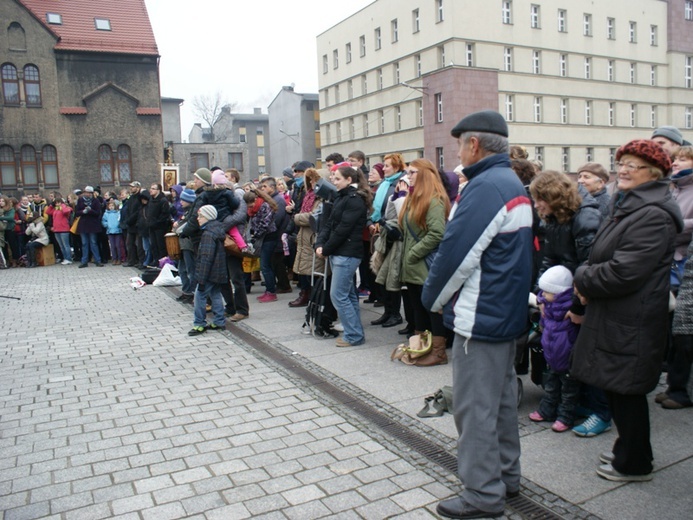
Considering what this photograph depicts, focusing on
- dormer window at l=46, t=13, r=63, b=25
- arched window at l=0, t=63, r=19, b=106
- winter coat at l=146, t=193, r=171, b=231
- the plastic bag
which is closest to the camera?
the plastic bag

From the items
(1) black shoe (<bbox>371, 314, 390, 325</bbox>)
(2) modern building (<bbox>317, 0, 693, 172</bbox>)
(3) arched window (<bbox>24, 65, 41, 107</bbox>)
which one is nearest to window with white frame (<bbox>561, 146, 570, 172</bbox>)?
(2) modern building (<bbox>317, 0, 693, 172</bbox>)

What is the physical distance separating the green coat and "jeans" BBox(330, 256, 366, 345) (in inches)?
27.0

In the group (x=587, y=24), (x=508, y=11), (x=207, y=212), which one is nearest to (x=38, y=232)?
(x=207, y=212)

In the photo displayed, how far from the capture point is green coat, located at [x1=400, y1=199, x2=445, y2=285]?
6.27 m

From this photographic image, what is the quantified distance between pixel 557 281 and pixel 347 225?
3.01 meters

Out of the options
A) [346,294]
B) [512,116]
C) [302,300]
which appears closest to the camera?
[346,294]

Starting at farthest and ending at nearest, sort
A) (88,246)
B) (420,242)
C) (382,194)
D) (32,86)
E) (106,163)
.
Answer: (106,163)
(32,86)
(88,246)
(382,194)
(420,242)

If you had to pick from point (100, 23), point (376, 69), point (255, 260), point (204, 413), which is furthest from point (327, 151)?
point (204, 413)

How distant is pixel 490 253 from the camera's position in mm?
3375

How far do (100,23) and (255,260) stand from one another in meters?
29.8

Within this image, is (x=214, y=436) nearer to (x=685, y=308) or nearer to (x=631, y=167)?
(x=631, y=167)

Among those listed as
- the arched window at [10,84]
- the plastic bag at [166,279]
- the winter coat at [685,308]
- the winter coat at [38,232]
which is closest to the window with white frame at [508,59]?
the arched window at [10,84]

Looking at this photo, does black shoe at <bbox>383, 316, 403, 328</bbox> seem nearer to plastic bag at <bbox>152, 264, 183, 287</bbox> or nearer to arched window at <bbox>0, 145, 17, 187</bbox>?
plastic bag at <bbox>152, 264, 183, 287</bbox>

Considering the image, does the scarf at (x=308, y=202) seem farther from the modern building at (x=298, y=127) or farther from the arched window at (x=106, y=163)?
the modern building at (x=298, y=127)
